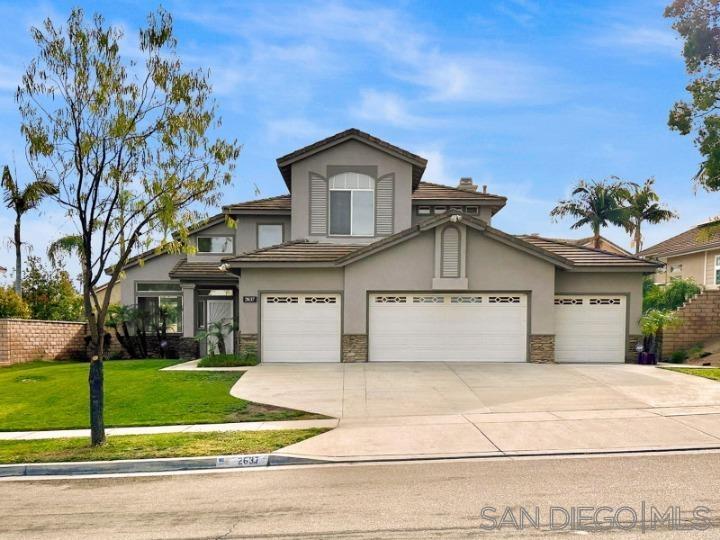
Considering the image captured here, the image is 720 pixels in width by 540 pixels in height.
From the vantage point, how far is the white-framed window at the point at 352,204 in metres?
19.2

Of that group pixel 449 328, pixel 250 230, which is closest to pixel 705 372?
pixel 449 328

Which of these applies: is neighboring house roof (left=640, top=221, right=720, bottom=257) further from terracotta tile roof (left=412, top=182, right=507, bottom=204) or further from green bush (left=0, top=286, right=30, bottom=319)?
green bush (left=0, top=286, right=30, bottom=319)

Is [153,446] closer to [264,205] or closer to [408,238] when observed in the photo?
[408,238]

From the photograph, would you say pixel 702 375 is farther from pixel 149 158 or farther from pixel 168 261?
pixel 168 261

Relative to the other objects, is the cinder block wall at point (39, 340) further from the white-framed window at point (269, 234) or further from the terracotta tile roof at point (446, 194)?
the terracotta tile roof at point (446, 194)

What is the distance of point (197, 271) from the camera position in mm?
20969

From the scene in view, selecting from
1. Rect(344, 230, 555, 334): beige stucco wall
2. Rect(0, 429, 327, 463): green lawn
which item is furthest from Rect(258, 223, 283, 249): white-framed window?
Rect(0, 429, 327, 463): green lawn

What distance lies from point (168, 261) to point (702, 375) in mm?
21167

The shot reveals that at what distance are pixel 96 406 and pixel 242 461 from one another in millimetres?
2798

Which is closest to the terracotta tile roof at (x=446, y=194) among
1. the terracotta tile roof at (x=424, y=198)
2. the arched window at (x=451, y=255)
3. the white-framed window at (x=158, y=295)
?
the terracotta tile roof at (x=424, y=198)

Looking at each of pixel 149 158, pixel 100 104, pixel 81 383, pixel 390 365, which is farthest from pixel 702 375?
pixel 81 383

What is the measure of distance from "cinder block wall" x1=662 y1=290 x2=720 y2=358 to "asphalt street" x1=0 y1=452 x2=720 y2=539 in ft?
42.1

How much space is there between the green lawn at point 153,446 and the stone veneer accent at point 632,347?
12257 mm

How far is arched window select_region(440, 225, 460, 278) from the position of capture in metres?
16.2
